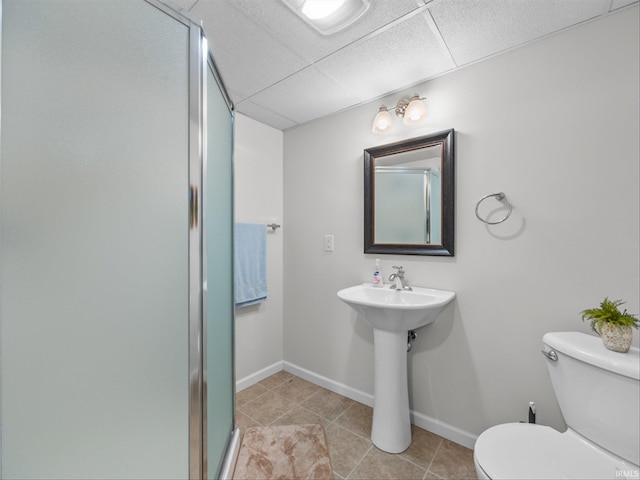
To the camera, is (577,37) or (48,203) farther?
(577,37)

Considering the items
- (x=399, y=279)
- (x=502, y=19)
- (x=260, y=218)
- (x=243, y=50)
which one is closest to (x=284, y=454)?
(x=399, y=279)

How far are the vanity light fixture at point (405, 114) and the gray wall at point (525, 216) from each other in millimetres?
77

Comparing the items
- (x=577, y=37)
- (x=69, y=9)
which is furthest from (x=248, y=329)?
(x=577, y=37)

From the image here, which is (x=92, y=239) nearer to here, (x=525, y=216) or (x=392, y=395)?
(x=392, y=395)

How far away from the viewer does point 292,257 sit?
93.8 inches

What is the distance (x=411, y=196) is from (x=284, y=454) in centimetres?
167

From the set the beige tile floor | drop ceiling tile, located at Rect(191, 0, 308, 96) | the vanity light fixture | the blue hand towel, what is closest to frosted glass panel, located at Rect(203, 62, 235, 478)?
drop ceiling tile, located at Rect(191, 0, 308, 96)

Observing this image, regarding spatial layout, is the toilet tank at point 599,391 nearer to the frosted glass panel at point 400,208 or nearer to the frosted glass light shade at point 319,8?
the frosted glass panel at point 400,208

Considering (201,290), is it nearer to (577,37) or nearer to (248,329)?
(248,329)

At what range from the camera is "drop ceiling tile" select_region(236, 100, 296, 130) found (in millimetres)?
2003

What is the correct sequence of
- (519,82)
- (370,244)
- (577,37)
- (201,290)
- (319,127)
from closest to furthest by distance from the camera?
(201,290)
(577,37)
(519,82)
(370,244)
(319,127)

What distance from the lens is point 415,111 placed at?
160 centimetres

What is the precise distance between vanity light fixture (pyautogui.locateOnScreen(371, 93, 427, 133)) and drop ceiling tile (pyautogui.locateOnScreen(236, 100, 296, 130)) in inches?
31.2

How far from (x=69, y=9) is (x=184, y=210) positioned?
497 mm
